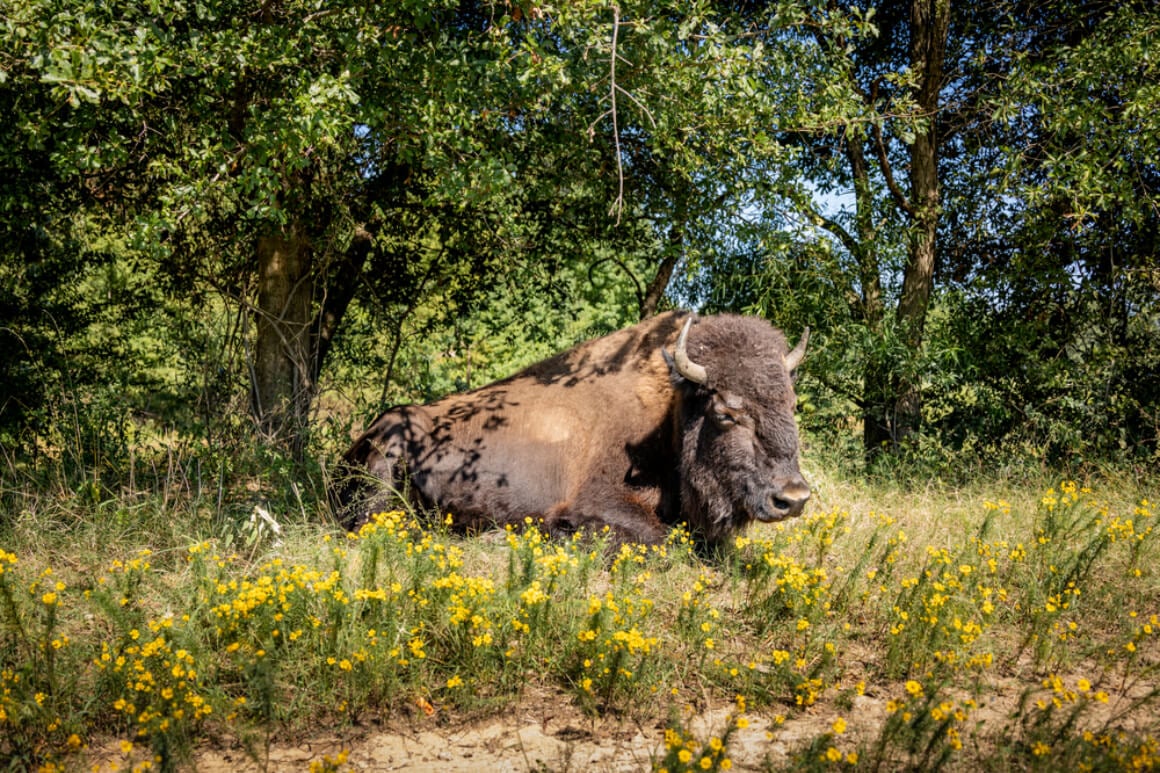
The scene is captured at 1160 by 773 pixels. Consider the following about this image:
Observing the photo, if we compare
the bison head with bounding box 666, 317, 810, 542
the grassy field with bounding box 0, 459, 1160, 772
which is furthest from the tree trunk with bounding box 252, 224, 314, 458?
the bison head with bounding box 666, 317, 810, 542

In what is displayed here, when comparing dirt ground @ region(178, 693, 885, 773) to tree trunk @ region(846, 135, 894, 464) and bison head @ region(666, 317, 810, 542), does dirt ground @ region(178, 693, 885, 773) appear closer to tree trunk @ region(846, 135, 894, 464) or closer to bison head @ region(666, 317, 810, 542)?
bison head @ region(666, 317, 810, 542)

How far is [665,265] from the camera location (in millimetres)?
9258

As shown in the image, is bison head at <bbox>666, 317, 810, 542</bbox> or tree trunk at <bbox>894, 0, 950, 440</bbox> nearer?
bison head at <bbox>666, 317, 810, 542</bbox>

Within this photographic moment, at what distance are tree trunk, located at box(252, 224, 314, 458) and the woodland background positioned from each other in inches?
1.3

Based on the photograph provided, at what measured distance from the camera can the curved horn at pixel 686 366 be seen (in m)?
6.30

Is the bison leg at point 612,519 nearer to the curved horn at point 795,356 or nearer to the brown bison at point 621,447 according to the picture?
the brown bison at point 621,447

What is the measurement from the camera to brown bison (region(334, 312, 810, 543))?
611 cm

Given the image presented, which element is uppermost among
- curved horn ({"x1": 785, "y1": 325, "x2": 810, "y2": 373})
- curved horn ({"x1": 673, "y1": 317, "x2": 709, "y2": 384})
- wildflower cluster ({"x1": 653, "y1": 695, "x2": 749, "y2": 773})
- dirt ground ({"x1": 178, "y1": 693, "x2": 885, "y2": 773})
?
curved horn ({"x1": 785, "y1": 325, "x2": 810, "y2": 373})

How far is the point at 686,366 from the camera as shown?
6.29m

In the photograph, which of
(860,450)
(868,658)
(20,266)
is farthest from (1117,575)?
(20,266)

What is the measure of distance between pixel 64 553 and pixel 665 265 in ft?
20.0

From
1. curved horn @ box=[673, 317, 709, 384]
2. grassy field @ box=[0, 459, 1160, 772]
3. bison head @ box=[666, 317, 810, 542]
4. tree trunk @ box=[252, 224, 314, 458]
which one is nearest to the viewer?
grassy field @ box=[0, 459, 1160, 772]

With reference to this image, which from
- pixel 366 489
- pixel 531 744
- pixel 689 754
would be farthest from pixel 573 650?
pixel 366 489

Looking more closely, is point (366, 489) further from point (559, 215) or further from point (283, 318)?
point (559, 215)
